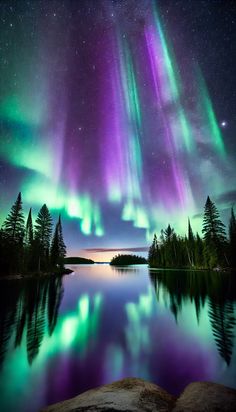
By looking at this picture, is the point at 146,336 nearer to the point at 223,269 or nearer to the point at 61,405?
the point at 61,405

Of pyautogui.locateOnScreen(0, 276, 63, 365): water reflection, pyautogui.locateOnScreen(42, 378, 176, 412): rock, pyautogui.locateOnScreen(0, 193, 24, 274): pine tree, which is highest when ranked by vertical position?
pyautogui.locateOnScreen(0, 193, 24, 274): pine tree

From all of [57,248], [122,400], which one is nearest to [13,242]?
[57,248]

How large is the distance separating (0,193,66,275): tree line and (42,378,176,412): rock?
3773 cm

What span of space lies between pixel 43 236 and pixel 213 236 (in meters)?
46.9

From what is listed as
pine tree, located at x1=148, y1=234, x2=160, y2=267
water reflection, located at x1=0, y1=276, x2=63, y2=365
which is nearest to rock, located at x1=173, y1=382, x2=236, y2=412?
water reflection, located at x1=0, y1=276, x2=63, y2=365

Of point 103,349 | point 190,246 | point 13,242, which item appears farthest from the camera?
point 190,246

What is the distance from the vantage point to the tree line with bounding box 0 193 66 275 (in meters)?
40.0

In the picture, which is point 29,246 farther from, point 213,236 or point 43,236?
point 213,236

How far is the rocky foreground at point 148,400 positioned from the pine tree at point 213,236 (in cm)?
5480

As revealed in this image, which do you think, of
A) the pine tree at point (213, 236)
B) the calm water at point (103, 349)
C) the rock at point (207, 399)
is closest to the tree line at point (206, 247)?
the pine tree at point (213, 236)

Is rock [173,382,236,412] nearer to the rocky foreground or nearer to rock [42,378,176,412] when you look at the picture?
the rocky foreground

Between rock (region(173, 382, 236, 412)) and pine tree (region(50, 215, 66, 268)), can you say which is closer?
rock (region(173, 382, 236, 412))

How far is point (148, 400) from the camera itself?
484 centimetres

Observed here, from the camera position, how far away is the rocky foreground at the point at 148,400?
440 cm
